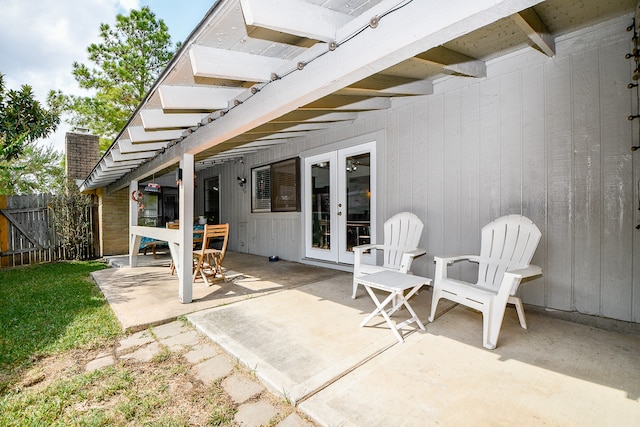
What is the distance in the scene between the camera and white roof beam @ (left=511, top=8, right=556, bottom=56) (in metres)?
2.15

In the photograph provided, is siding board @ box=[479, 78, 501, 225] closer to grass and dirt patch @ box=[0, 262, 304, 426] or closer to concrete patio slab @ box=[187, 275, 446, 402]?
concrete patio slab @ box=[187, 275, 446, 402]

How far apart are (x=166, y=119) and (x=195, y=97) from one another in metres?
0.72

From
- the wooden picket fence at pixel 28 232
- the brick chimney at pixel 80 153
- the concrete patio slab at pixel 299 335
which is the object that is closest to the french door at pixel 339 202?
the concrete patio slab at pixel 299 335

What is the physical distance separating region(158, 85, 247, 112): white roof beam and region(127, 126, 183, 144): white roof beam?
3.86 ft

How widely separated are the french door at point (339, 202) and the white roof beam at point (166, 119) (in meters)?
2.52

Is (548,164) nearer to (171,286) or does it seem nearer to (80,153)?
(171,286)

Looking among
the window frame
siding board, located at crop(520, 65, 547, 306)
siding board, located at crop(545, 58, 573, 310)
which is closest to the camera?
siding board, located at crop(545, 58, 573, 310)

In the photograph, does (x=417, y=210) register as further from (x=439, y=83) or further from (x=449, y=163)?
(x=439, y=83)

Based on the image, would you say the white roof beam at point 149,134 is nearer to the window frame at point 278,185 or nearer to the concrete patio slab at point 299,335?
the concrete patio slab at point 299,335

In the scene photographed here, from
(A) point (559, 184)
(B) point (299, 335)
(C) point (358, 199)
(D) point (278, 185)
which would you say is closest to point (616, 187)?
(A) point (559, 184)

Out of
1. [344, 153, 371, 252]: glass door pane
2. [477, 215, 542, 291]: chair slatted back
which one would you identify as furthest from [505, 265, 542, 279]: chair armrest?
[344, 153, 371, 252]: glass door pane

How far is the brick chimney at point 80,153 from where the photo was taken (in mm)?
8141

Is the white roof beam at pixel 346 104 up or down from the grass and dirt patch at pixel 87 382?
up

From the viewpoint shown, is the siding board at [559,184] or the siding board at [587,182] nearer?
the siding board at [587,182]
